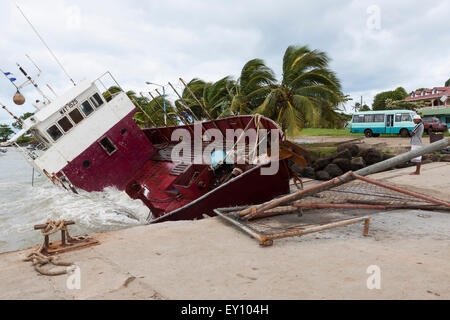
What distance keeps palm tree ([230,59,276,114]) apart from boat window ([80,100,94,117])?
7467 mm

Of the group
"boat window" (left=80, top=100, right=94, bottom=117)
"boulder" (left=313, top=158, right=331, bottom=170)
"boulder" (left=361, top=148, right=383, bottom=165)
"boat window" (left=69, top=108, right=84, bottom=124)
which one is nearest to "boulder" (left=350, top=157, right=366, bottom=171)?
"boulder" (left=361, top=148, right=383, bottom=165)

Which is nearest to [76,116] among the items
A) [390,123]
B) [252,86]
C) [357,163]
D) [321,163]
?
[252,86]

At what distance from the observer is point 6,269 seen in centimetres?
299

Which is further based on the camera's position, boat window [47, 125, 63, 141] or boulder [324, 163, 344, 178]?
boulder [324, 163, 344, 178]

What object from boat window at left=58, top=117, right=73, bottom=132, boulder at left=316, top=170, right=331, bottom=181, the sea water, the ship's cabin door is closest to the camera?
the sea water

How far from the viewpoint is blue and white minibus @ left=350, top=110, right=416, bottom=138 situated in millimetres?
23391

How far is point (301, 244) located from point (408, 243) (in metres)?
1.28

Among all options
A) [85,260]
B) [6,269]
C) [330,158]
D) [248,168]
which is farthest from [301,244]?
[330,158]

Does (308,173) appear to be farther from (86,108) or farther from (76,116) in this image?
(76,116)

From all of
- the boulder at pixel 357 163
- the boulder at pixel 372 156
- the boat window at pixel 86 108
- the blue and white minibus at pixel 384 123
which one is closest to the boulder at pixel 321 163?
the boulder at pixel 357 163

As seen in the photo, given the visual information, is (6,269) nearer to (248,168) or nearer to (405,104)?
(248,168)

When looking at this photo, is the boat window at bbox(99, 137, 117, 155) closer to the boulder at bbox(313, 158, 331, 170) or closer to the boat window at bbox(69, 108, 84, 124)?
the boat window at bbox(69, 108, 84, 124)

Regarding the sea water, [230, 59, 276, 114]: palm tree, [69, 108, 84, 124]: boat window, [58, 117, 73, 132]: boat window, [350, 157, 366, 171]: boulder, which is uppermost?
[230, 59, 276, 114]: palm tree

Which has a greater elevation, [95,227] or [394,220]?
[394,220]
